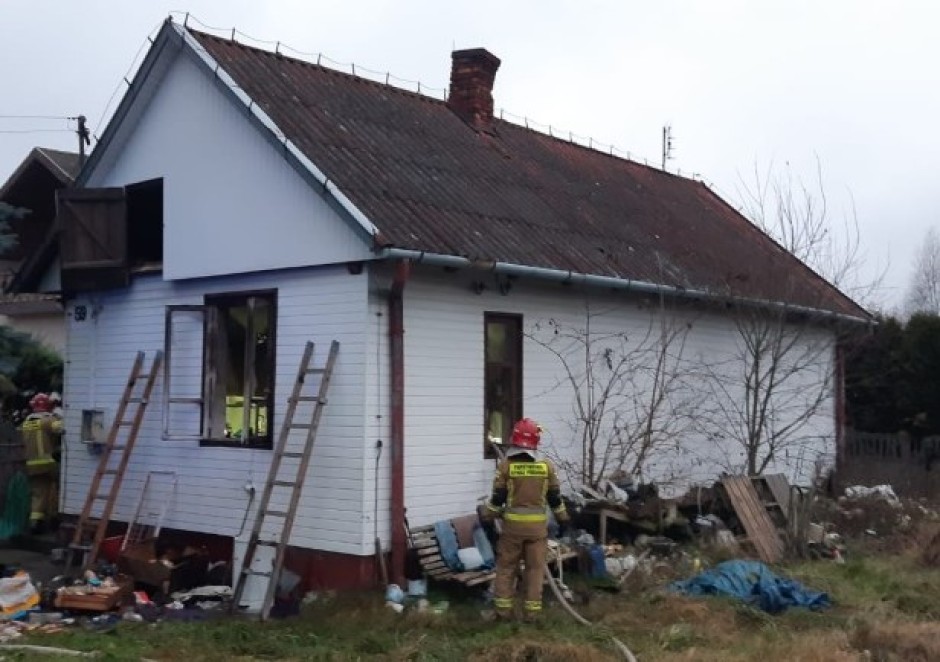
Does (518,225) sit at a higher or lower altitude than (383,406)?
higher

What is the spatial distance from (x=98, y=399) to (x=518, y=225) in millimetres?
5528

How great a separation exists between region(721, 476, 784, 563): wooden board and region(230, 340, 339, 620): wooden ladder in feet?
17.3

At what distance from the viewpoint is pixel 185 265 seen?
38.2ft

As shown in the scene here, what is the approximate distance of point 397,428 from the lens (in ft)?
33.2

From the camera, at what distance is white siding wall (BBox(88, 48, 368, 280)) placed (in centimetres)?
1041

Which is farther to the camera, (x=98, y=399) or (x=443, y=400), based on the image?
(x=98, y=399)

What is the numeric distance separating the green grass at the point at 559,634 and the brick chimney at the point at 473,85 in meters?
7.95

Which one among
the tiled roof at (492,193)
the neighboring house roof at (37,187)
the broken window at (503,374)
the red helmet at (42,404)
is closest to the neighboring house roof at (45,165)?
the neighboring house roof at (37,187)

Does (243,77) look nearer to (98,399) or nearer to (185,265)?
(185,265)

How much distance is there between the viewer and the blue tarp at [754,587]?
9531 mm

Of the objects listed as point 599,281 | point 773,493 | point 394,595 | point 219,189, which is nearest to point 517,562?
point 394,595

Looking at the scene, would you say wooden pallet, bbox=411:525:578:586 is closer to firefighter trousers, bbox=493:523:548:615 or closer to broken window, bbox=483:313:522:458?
firefighter trousers, bbox=493:523:548:615

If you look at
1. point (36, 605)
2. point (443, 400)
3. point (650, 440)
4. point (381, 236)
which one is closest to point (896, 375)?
point (650, 440)

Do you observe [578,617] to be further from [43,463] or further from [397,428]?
[43,463]
